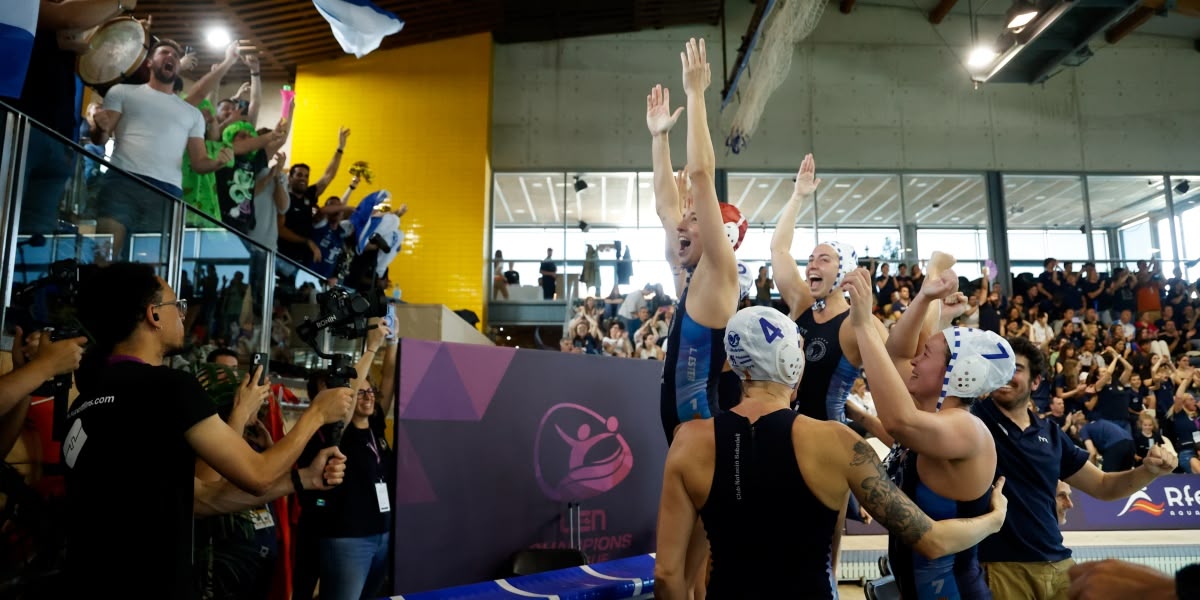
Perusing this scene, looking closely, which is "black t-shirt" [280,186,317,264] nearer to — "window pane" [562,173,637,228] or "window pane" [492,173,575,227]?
"window pane" [492,173,575,227]

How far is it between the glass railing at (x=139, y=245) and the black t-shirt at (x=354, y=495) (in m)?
0.56

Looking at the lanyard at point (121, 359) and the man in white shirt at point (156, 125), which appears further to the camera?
the man in white shirt at point (156, 125)

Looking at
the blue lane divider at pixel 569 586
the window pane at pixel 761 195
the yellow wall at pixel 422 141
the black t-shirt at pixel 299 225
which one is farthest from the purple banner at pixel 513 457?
the window pane at pixel 761 195

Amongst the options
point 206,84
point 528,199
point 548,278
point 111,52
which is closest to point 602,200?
point 528,199

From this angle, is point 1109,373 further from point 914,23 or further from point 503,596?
point 503,596

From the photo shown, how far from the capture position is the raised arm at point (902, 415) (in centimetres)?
274

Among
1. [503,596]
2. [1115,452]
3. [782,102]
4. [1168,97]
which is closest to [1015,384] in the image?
[503,596]

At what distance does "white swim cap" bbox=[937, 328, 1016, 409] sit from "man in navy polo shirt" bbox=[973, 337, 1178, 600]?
0.51 m

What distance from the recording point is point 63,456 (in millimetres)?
2336

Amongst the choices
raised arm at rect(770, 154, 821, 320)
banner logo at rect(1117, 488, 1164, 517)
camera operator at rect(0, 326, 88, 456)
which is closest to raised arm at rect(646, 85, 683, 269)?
raised arm at rect(770, 154, 821, 320)

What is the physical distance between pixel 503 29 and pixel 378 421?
14905 mm

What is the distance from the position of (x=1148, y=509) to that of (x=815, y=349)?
7.18 meters

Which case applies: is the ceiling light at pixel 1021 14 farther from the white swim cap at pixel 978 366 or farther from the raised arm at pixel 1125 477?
the white swim cap at pixel 978 366

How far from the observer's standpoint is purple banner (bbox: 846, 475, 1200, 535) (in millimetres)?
8641
